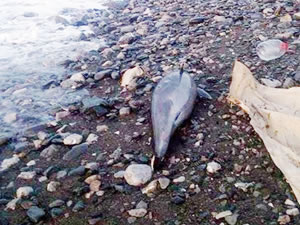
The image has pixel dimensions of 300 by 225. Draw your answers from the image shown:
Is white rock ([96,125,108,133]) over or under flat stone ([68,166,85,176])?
under

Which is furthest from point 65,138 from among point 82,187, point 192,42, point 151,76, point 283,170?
point 192,42

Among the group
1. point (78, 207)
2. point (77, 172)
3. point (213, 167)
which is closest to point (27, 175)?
point (77, 172)

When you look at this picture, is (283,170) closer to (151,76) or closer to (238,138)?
(238,138)

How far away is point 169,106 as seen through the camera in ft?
12.3

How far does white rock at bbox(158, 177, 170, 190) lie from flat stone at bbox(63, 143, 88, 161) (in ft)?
Answer: 2.74

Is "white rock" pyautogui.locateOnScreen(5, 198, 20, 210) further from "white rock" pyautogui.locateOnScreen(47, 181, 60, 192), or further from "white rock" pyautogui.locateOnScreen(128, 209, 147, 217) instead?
"white rock" pyautogui.locateOnScreen(128, 209, 147, 217)

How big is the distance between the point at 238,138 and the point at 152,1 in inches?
199

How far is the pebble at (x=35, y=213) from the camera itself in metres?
2.89

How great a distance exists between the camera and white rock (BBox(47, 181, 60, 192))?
10.5ft

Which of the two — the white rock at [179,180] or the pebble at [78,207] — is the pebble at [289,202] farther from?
the pebble at [78,207]

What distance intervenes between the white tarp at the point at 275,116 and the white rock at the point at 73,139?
1451mm

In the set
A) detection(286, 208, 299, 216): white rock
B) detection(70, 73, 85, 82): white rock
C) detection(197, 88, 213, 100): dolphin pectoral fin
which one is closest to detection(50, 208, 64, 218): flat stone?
detection(286, 208, 299, 216): white rock

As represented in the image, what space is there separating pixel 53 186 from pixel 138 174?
0.65m

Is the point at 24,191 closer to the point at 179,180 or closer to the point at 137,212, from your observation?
the point at 137,212
